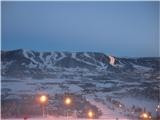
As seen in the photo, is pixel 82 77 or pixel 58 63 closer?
pixel 82 77

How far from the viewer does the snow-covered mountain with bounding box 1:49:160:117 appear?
300 ft

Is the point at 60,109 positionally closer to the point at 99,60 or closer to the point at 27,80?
the point at 27,80

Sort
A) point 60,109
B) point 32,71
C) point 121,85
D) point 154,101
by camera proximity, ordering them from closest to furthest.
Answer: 1. point 60,109
2. point 154,101
3. point 121,85
4. point 32,71

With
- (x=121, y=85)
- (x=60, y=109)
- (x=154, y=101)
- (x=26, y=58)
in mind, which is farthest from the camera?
(x=26, y=58)

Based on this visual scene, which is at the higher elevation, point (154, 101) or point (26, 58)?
point (26, 58)

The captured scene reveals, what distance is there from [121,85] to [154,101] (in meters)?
24.7

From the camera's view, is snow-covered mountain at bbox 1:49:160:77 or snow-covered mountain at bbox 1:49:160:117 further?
snow-covered mountain at bbox 1:49:160:77

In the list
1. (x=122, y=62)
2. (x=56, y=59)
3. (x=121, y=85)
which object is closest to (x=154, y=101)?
(x=121, y=85)

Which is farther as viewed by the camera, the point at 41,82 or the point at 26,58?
the point at 26,58

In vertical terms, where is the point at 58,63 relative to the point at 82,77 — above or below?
above

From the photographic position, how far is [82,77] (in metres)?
133

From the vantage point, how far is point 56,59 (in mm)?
165625

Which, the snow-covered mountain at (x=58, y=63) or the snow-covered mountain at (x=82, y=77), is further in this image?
the snow-covered mountain at (x=58, y=63)

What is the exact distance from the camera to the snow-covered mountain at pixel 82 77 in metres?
91.4
